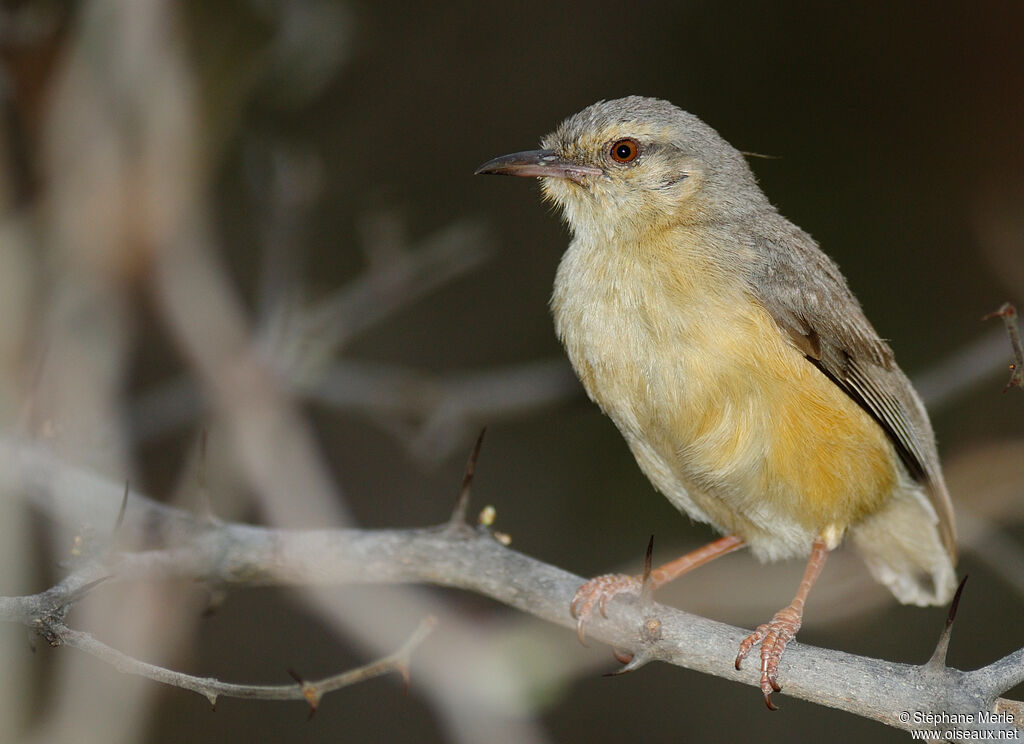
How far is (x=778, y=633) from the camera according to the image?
405 centimetres

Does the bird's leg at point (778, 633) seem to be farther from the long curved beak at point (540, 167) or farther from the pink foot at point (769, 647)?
the long curved beak at point (540, 167)

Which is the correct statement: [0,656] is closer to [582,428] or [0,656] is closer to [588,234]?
[588,234]

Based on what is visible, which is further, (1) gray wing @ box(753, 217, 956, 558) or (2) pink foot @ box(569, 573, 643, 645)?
(1) gray wing @ box(753, 217, 956, 558)

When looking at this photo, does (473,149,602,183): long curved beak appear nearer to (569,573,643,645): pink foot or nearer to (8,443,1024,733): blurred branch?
(8,443,1024,733): blurred branch

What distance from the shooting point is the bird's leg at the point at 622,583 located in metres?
4.20

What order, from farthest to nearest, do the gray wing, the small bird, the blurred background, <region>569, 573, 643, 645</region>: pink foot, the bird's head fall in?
the blurred background → the bird's head → the gray wing → the small bird → <region>569, 573, 643, 645</region>: pink foot

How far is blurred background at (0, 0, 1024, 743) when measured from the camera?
5.39m

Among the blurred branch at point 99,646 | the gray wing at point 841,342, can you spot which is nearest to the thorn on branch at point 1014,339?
Answer: the gray wing at point 841,342

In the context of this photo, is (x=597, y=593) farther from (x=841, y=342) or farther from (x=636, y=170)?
(x=636, y=170)

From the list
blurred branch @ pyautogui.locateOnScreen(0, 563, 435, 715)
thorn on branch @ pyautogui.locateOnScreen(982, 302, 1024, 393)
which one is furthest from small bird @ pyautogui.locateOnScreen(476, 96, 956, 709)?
blurred branch @ pyautogui.locateOnScreen(0, 563, 435, 715)

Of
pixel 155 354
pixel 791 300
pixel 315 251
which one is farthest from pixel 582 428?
pixel 791 300

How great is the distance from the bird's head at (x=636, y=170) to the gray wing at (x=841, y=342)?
0.33 metres

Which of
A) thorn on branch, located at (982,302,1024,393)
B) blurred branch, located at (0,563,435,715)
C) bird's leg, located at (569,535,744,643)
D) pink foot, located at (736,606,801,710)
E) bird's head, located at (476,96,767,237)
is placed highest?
bird's head, located at (476,96,767,237)

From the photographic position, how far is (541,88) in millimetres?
9062
